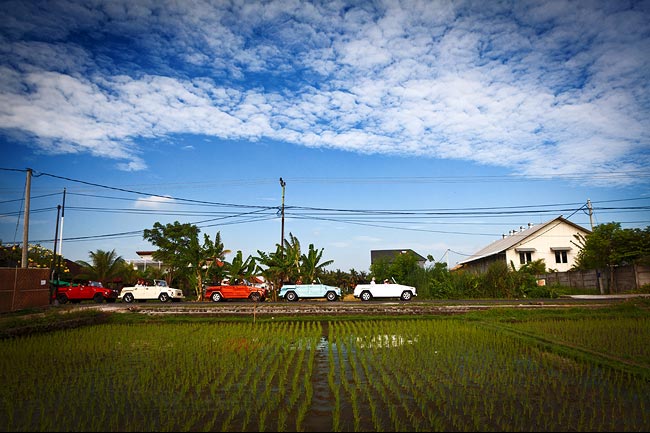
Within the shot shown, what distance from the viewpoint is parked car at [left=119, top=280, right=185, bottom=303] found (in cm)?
2942

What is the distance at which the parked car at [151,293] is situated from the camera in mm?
29422

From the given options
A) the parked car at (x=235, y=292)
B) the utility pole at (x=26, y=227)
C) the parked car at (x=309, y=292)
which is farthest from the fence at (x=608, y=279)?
the utility pole at (x=26, y=227)

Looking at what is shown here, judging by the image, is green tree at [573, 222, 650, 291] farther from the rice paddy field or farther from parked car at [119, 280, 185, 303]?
parked car at [119, 280, 185, 303]

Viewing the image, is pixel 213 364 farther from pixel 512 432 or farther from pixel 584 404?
pixel 584 404

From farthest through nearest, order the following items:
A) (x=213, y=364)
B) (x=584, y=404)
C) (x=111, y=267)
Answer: (x=111, y=267), (x=213, y=364), (x=584, y=404)

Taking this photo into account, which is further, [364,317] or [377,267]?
[377,267]

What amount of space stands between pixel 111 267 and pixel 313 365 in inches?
1389

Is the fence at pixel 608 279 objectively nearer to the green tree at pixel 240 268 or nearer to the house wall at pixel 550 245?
the house wall at pixel 550 245

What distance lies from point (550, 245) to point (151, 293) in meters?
35.3

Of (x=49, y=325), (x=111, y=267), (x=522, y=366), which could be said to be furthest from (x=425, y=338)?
(x=111, y=267)

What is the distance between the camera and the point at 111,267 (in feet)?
125

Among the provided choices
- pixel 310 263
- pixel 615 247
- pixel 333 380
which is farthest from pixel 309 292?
pixel 615 247

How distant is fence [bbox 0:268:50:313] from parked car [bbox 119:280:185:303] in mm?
7837

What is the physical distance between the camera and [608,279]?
30047 millimetres
